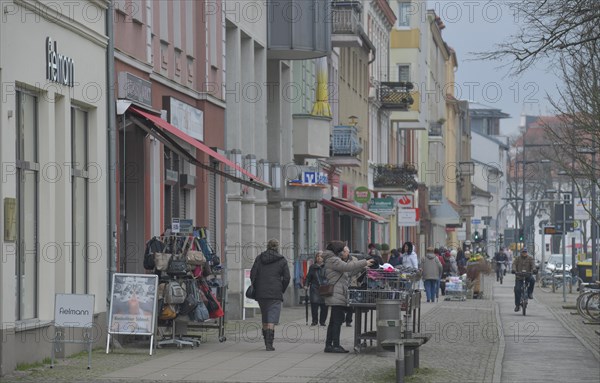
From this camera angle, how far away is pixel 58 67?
20.6 meters

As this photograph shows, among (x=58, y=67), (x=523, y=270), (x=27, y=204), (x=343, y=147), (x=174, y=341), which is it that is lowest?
(x=174, y=341)

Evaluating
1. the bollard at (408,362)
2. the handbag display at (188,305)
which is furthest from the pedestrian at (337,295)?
the bollard at (408,362)

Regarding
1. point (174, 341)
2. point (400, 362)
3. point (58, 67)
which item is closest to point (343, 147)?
point (174, 341)

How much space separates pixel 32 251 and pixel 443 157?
91.8m

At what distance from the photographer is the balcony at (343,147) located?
48781 millimetres

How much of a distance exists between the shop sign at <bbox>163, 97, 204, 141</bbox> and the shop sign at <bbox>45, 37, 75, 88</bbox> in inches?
248

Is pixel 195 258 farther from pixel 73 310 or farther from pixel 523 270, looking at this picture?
pixel 523 270

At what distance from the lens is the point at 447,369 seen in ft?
65.6

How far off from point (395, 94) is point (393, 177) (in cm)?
384

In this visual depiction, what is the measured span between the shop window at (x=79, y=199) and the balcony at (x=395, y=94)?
45891 millimetres

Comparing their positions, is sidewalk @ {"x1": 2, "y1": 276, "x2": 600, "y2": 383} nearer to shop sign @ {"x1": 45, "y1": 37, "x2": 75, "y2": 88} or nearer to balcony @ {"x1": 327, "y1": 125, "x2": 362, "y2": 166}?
shop sign @ {"x1": 45, "y1": 37, "x2": 75, "y2": 88}

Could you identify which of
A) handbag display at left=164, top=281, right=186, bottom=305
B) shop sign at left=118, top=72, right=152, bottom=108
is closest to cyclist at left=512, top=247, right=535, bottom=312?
shop sign at left=118, top=72, right=152, bottom=108

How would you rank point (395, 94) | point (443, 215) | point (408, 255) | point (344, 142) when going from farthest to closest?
point (443, 215) < point (395, 94) < point (344, 142) < point (408, 255)

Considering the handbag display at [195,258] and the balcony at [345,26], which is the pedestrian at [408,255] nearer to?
the balcony at [345,26]
